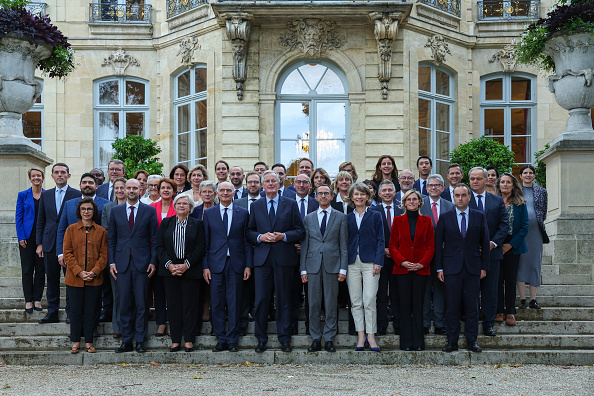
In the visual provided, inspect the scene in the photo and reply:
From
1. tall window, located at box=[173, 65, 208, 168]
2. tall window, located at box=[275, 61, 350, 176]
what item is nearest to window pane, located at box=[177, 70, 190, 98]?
tall window, located at box=[173, 65, 208, 168]

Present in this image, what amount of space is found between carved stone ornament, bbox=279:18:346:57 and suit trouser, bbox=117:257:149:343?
814cm

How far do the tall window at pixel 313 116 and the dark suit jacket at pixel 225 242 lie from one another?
7274 millimetres

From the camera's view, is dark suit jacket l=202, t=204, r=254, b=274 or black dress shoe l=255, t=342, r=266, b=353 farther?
dark suit jacket l=202, t=204, r=254, b=274

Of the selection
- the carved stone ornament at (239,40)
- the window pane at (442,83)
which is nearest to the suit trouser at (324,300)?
the carved stone ornament at (239,40)

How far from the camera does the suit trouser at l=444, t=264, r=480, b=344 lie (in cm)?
802

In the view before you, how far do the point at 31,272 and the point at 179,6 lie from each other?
9.01 meters

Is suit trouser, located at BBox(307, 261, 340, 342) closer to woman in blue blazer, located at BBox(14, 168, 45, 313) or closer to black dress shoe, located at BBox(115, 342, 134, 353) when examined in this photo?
black dress shoe, located at BBox(115, 342, 134, 353)

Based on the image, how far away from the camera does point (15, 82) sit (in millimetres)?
10336

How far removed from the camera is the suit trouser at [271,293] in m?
8.17

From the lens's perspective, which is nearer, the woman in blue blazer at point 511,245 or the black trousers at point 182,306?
the black trousers at point 182,306

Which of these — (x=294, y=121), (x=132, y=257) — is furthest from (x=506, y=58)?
(x=132, y=257)

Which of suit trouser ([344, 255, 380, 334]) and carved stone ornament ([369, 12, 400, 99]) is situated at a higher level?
carved stone ornament ([369, 12, 400, 99])

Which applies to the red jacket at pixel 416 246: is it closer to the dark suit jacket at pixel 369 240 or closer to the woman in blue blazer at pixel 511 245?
the dark suit jacket at pixel 369 240

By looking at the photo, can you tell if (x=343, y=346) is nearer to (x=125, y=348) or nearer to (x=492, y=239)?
(x=492, y=239)
